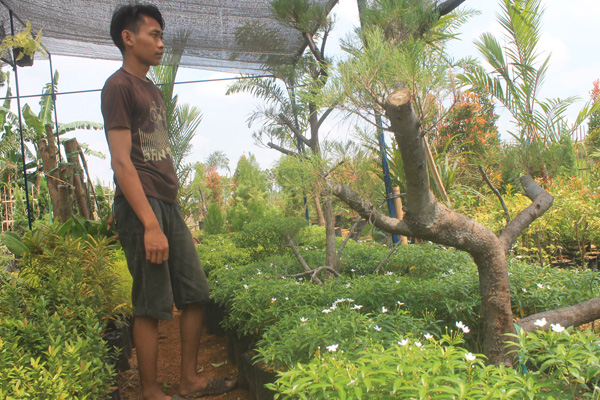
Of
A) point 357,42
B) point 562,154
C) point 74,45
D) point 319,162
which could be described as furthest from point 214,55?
point 562,154

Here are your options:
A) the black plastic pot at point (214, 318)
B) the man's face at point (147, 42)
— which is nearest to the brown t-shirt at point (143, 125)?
the man's face at point (147, 42)

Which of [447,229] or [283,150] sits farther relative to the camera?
[283,150]

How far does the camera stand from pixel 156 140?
2154 mm

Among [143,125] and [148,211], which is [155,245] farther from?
[143,125]

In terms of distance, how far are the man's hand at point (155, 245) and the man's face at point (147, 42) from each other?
858 millimetres

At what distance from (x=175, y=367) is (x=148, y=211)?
1430 millimetres

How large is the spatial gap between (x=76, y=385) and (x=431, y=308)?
5.10 ft

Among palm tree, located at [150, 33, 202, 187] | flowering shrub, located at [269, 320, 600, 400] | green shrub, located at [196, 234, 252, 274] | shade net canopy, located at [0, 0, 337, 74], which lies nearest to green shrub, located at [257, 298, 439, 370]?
flowering shrub, located at [269, 320, 600, 400]

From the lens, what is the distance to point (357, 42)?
318 centimetres

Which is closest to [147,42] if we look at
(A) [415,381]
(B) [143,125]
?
(B) [143,125]

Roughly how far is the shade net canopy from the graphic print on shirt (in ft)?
7.03

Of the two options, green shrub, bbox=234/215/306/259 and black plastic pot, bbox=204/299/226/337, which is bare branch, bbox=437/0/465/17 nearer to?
green shrub, bbox=234/215/306/259

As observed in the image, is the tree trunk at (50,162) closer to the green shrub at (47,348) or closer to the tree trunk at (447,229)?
the green shrub at (47,348)

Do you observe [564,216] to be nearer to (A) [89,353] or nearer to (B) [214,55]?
(A) [89,353]
